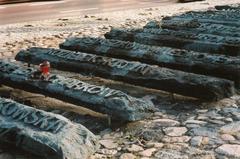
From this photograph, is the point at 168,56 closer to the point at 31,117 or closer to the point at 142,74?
the point at 142,74

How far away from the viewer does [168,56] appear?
30.6 ft

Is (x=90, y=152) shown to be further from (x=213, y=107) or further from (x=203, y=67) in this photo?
(x=203, y=67)

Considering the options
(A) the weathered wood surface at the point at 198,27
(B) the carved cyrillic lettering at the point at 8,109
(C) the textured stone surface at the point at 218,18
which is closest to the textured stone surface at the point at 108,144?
(B) the carved cyrillic lettering at the point at 8,109

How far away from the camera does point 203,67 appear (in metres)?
8.80

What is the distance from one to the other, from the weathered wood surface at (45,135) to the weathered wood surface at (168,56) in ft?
11.0

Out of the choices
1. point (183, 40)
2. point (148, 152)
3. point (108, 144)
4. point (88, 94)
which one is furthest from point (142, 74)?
point (183, 40)

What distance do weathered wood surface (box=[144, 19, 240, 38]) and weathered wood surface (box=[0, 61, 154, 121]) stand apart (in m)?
4.43

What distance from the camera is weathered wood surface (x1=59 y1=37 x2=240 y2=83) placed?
28.3 feet

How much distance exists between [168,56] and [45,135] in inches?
161

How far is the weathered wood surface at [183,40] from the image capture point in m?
10.0

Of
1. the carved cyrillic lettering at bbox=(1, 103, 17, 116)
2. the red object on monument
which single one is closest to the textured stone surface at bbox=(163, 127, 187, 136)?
the carved cyrillic lettering at bbox=(1, 103, 17, 116)

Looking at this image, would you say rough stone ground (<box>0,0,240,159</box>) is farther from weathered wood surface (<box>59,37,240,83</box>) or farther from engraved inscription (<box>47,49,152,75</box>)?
weathered wood surface (<box>59,37,240,83</box>)

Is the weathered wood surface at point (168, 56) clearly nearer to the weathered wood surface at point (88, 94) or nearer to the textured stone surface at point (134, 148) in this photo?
the weathered wood surface at point (88, 94)

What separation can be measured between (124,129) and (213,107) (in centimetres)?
161
